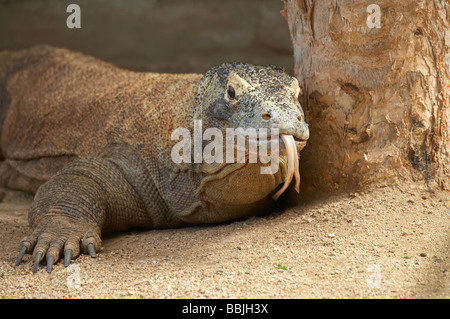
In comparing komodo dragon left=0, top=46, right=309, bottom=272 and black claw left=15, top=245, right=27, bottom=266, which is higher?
komodo dragon left=0, top=46, right=309, bottom=272

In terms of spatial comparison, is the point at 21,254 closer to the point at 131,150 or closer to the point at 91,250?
the point at 91,250

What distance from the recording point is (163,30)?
28.6ft

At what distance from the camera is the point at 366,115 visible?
178 inches

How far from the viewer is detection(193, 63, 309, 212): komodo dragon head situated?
12.5 feet

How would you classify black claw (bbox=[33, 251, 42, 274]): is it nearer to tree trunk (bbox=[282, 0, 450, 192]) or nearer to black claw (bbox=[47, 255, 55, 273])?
black claw (bbox=[47, 255, 55, 273])

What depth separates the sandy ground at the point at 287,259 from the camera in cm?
335

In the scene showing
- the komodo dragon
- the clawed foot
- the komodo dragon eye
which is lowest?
the clawed foot

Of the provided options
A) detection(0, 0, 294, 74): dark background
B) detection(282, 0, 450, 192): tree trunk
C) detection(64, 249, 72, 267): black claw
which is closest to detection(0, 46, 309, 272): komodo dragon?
detection(64, 249, 72, 267): black claw

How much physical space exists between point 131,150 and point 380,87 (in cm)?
218

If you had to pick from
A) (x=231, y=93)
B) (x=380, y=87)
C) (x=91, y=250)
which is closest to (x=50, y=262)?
(x=91, y=250)
